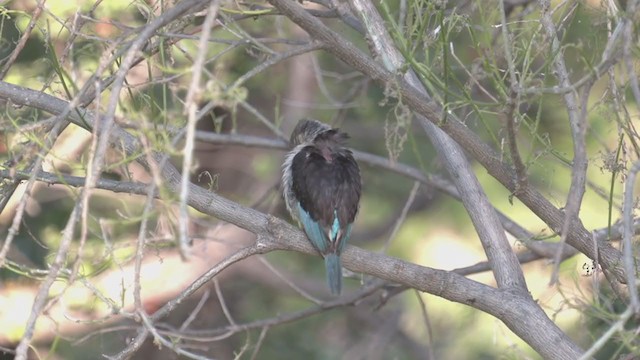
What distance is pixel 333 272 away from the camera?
4578mm

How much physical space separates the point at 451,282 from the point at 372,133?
4.32m

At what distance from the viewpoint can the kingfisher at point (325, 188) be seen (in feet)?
15.1

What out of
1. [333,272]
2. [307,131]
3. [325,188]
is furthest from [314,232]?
[307,131]

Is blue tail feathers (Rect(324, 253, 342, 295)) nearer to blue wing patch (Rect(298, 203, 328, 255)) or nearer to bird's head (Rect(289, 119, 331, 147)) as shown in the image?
blue wing patch (Rect(298, 203, 328, 255))

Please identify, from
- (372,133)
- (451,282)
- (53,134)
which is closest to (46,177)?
(53,134)

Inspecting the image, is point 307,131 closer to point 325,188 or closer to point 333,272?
point 325,188

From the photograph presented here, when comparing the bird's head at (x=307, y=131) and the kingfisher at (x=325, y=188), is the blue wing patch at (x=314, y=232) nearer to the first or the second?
the kingfisher at (x=325, y=188)

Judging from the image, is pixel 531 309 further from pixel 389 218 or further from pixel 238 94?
pixel 389 218

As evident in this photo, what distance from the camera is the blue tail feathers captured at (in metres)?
4.43

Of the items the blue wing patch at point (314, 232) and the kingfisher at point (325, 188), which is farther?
the kingfisher at point (325, 188)

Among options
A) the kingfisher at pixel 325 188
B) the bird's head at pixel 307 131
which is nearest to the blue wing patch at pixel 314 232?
the kingfisher at pixel 325 188

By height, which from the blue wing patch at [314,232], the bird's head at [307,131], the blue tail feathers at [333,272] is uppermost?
the bird's head at [307,131]

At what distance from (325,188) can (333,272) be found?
1.54 feet

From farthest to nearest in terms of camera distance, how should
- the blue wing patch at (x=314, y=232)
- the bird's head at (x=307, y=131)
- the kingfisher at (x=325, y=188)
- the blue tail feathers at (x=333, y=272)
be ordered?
the bird's head at (x=307, y=131) < the kingfisher at (x=325, y=188) < the blue tail feathers at (x=333, y=272) < the blue wing patch at (x=314, y=232)
